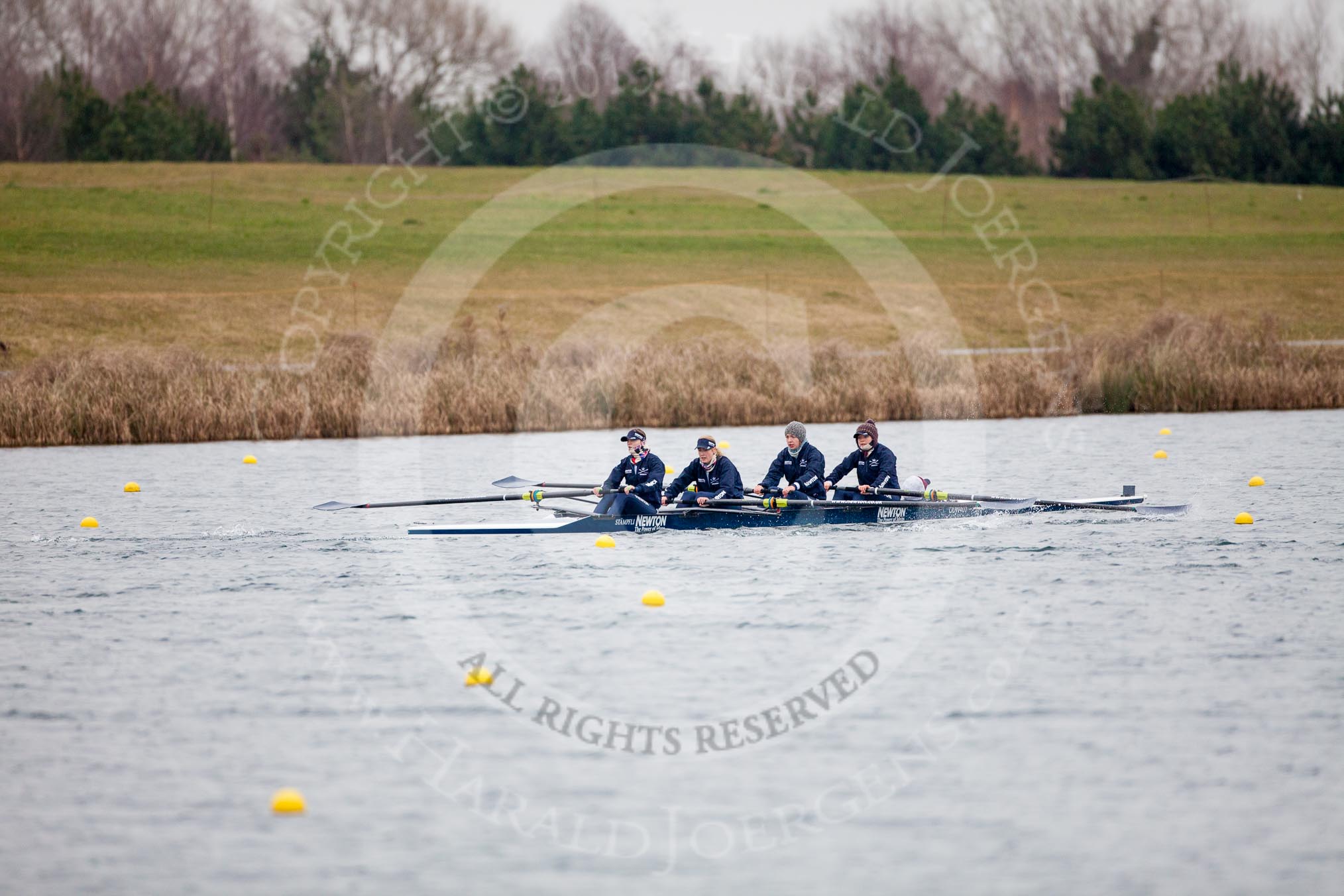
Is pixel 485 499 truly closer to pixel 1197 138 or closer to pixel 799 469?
pixel 799 469

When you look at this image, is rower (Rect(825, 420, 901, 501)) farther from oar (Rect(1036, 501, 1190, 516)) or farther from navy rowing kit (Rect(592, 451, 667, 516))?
navy rowing kit (Rect(592, 451, 667, 516))

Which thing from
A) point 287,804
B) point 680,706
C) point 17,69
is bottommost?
point 287,804

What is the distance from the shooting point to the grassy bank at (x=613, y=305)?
27328mm

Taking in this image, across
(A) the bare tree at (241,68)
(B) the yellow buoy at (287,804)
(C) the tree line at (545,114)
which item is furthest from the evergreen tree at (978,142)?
(B) the yellow buoy at (287,804)

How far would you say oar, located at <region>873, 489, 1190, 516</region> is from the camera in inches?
678

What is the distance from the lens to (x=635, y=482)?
17234 millimetres

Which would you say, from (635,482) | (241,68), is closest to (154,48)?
(241,68)

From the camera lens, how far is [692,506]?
1714cm

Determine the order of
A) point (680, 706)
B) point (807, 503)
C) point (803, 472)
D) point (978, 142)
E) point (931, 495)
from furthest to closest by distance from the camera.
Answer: point (978, 142), point (803, 472), point (931, 495), point (807, 503), point (680, 706)

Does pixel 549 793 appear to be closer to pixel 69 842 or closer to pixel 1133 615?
pixel 69 842

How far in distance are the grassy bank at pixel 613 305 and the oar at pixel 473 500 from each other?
8.36 meters

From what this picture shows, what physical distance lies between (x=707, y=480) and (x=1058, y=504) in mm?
4114

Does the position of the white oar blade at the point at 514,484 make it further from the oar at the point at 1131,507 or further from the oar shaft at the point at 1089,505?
the oar at the point at 1131,507

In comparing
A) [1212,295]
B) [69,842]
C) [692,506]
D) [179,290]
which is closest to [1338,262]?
[1212,295]
